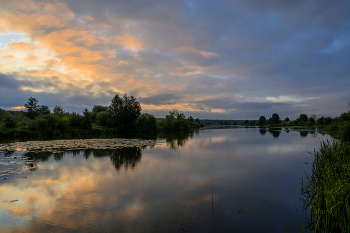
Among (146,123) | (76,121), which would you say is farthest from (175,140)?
(146,123)

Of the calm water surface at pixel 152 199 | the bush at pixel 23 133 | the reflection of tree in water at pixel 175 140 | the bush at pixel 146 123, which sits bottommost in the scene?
the calm water surface at pixel 152 199

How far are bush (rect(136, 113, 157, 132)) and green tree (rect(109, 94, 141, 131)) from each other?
2.19 metres

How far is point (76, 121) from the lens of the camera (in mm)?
33188

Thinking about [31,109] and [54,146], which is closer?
[54,146]

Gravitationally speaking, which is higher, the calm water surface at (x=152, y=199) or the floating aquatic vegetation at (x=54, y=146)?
the floating aquatic vegetation at (x=54, y=146)

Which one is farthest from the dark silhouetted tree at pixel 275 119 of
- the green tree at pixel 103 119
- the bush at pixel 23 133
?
the bush at pixel 23 133

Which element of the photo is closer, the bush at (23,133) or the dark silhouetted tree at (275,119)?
the bush at (23,133)

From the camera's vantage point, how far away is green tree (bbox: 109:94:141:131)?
4078cm

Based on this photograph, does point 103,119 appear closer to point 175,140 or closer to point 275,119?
point 175,140

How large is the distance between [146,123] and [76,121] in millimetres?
16659

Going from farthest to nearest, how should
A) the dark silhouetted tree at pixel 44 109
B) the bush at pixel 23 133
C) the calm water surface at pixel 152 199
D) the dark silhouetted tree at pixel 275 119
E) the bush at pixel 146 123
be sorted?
the dark silhouetted tree at pixel 275 119, the bush at pixel 146 123, the dark silhouetted tree at pixel 44 109, the bush at pixel 23 133, the calm water surface at pixel 152 199

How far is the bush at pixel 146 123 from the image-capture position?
45.0 m

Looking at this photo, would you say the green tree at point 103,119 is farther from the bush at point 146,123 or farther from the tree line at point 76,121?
the bush at point 146,123

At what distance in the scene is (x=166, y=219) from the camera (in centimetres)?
452
